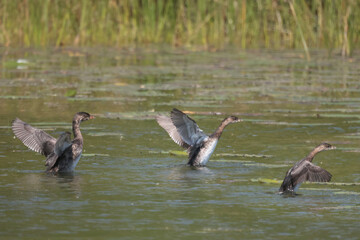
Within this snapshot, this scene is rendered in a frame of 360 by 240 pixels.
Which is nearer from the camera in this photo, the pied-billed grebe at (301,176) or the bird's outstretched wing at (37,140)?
the pied-billed grebe at (301,176)

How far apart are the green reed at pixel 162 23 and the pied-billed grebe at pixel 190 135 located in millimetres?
9643

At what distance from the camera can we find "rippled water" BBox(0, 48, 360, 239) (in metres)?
5.23

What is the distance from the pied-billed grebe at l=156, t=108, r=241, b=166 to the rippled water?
15cm

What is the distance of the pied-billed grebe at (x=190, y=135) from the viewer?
761 cm

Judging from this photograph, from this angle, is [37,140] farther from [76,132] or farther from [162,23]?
[162,23]

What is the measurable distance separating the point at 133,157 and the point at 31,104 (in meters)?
3.88

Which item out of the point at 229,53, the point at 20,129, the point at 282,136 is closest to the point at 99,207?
the point at 20,129

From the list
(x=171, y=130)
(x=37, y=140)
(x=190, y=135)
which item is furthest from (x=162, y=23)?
(x=37, y=140)

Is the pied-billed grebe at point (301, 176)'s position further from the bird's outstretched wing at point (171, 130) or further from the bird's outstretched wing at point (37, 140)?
the bird's outstretched wing at point (37, 140)

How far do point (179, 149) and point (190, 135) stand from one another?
0.57 metres

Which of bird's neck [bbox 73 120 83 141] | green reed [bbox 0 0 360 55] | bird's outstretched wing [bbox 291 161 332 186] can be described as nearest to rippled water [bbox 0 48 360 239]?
bird's outstretched wing [bbox 291 161 332 186]

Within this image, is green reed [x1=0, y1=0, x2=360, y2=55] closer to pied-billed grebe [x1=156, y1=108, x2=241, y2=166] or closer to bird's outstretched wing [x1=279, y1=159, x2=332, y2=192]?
pied-billed grebe [x1=156, y1=108, x2=241, y2=166]

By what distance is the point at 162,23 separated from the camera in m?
19.3

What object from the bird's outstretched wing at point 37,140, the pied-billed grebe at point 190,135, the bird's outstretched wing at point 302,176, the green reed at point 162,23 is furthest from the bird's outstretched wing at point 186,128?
the green reed at point 162,23
